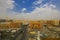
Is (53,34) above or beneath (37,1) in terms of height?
beneath

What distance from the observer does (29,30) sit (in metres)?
2.88

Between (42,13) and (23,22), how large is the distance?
0.43m

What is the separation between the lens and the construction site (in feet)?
9.40

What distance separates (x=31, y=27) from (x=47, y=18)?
37cm

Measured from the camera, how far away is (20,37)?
2.87 metres

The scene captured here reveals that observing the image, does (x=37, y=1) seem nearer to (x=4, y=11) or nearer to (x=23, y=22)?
(x=23, y=22)

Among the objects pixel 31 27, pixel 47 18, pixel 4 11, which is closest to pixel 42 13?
pixel 47 18

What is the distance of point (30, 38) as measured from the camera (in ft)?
9.37

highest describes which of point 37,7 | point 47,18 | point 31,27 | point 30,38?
point 37,7

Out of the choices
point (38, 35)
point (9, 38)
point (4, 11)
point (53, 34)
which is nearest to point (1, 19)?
point (4, 11)

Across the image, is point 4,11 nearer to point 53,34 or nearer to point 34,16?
point 34,16

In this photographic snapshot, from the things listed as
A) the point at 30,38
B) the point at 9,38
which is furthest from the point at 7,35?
the point at 30,38

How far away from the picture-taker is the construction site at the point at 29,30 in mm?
2865

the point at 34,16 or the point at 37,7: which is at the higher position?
the point at 37,7
